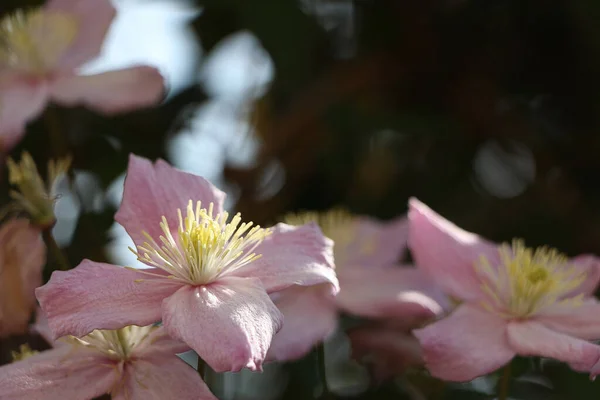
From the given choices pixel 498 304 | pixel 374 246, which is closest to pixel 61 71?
pixel 374 246

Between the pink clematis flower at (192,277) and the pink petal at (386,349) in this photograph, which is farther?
the pink petal at (386,349)

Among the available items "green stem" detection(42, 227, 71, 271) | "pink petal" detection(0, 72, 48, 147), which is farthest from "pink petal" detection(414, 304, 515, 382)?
"pink petal" detection(0, 72, 48, 147)

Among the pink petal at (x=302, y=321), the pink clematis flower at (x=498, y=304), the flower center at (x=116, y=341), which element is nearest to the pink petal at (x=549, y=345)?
the pink clematis flower at (x=498, y=304)

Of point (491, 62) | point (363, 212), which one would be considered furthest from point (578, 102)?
point (363, 212)

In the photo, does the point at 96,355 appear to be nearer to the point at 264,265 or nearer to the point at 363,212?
the point at 264,265

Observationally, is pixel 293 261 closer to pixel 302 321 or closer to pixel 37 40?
pixel 302 321

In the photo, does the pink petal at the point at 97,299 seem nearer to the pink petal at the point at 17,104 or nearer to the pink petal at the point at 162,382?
the pink petal at the point at 162,382

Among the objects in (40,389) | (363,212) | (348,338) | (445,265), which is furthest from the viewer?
(363,212)
